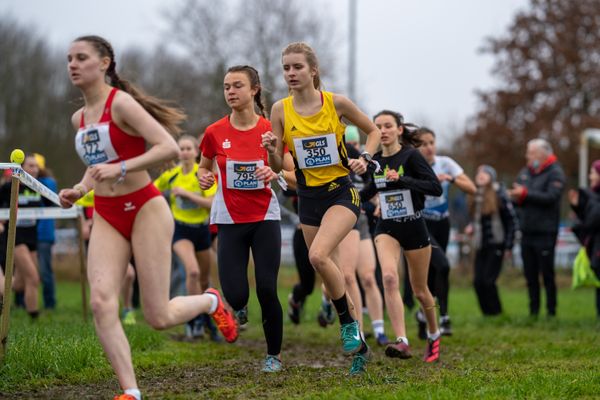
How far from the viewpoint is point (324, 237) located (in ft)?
21.9

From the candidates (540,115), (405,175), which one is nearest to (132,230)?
(405,175)

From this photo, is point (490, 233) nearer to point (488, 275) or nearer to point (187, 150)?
point (488, 275)

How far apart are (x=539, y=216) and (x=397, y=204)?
505 cm

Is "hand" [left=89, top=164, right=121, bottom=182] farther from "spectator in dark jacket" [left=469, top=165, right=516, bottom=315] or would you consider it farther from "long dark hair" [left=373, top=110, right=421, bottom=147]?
"spectator in dark jacket" [left=469, top=165, right=516, bottom=315]

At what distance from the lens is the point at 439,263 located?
33.2 ft

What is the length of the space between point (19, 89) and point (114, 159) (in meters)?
38.4

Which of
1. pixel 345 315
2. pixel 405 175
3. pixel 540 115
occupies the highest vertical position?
pixel 540 115

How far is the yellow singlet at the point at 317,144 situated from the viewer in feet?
Result: 22.3

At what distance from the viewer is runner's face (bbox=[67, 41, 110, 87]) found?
212 inches

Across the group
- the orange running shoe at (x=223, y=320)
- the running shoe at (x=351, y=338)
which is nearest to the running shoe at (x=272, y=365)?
the orange running shoe at (x=223, y=320)

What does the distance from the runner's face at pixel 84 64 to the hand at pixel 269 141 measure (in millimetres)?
1456

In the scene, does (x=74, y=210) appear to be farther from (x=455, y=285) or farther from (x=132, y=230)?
(x=455, y=285)

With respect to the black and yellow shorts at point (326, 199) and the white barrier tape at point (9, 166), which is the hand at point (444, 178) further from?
the white barrier tape at point (9, 166)

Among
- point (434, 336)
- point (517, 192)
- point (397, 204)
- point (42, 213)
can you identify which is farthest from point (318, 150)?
point (517, 192)
